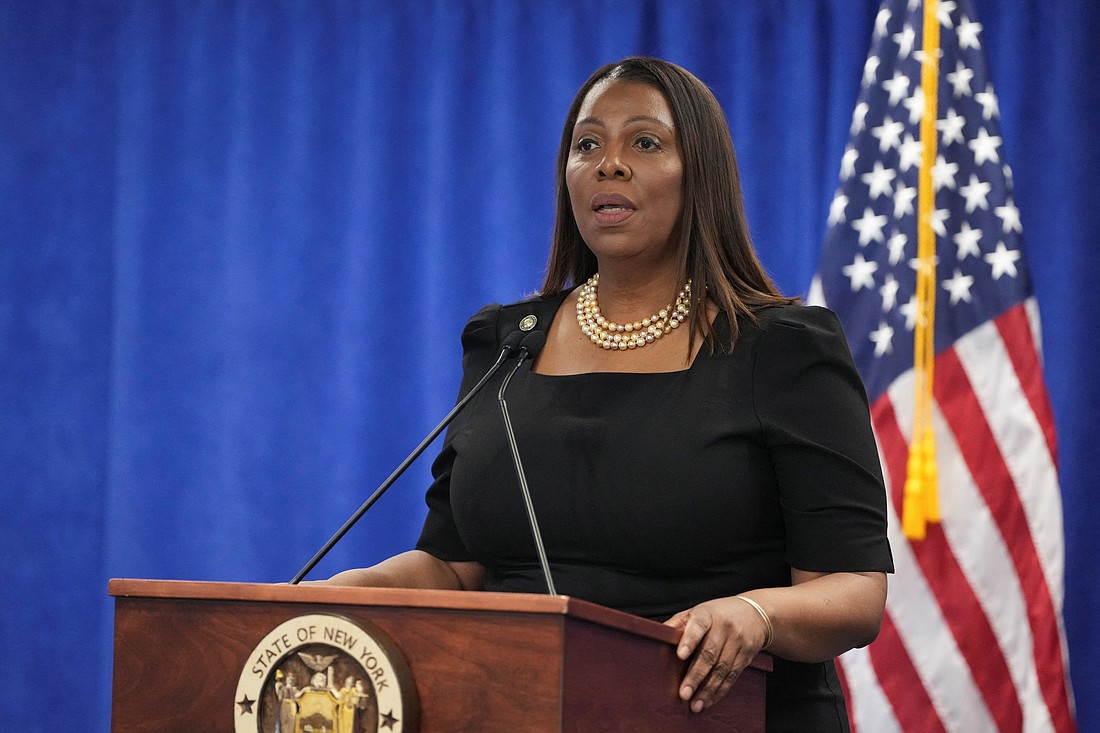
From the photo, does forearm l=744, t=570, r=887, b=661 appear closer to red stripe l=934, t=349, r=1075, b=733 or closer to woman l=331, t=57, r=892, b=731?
woman l=331, t=57, r=892, b=731

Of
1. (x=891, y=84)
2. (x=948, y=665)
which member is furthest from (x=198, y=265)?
(x=948, y=665)

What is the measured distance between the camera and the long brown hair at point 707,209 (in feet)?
5.78

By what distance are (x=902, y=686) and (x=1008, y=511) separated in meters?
0.45

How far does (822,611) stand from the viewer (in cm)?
151

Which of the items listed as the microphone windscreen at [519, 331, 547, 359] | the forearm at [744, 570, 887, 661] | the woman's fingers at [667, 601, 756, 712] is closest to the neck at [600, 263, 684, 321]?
the microphone windscreen at [519, 331, 547, 359]

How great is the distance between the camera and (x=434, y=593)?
1167 mm

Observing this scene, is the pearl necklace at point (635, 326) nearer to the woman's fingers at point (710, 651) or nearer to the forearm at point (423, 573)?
the forearm at point (423, 573)

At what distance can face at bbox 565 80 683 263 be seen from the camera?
69.2 inches

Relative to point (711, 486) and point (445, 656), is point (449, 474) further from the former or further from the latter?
point (445, 656)

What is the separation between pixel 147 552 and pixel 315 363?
71cm

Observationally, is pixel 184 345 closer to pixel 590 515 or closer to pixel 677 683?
pixel 590 515

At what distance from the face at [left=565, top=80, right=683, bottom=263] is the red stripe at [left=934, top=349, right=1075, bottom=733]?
1324 millimetres

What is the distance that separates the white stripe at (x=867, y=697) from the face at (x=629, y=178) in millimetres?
1409

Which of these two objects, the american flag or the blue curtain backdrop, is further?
the blue curtain backdrop
